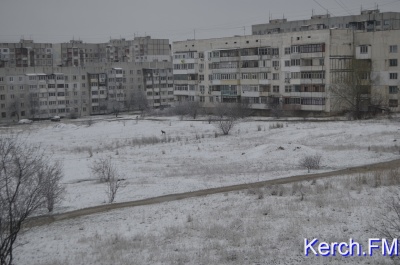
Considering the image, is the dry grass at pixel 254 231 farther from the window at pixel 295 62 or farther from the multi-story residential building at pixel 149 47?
the multi-story residential building at pixel 149 47

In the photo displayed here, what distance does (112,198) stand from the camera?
998 inches

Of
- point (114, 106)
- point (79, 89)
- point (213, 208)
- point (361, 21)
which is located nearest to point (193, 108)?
point (114, 106)

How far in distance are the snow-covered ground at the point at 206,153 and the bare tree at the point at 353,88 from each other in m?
7.33

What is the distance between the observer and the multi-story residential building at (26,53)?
11906cm

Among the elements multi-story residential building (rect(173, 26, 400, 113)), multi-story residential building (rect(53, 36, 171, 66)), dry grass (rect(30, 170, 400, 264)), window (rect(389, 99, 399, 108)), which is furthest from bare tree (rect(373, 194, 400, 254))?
multi-story residential building (rect(53, 36, 171, 66))

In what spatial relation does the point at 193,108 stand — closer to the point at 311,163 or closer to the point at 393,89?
the point at 393,89

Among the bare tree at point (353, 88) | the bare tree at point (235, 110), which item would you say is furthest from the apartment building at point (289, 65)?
the bare tree at point (235, 110)

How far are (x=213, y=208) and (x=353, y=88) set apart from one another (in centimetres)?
4231

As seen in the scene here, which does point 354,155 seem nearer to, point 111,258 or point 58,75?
point 111,258

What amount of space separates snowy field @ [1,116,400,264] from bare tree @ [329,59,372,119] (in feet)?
48.0

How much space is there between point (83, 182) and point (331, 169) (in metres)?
15.4

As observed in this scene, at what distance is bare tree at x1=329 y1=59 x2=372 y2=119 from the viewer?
5981cm

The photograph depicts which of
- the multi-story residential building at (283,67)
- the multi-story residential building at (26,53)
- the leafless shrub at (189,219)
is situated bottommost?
the leafless shrub at (189,219)

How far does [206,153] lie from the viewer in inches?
1602
